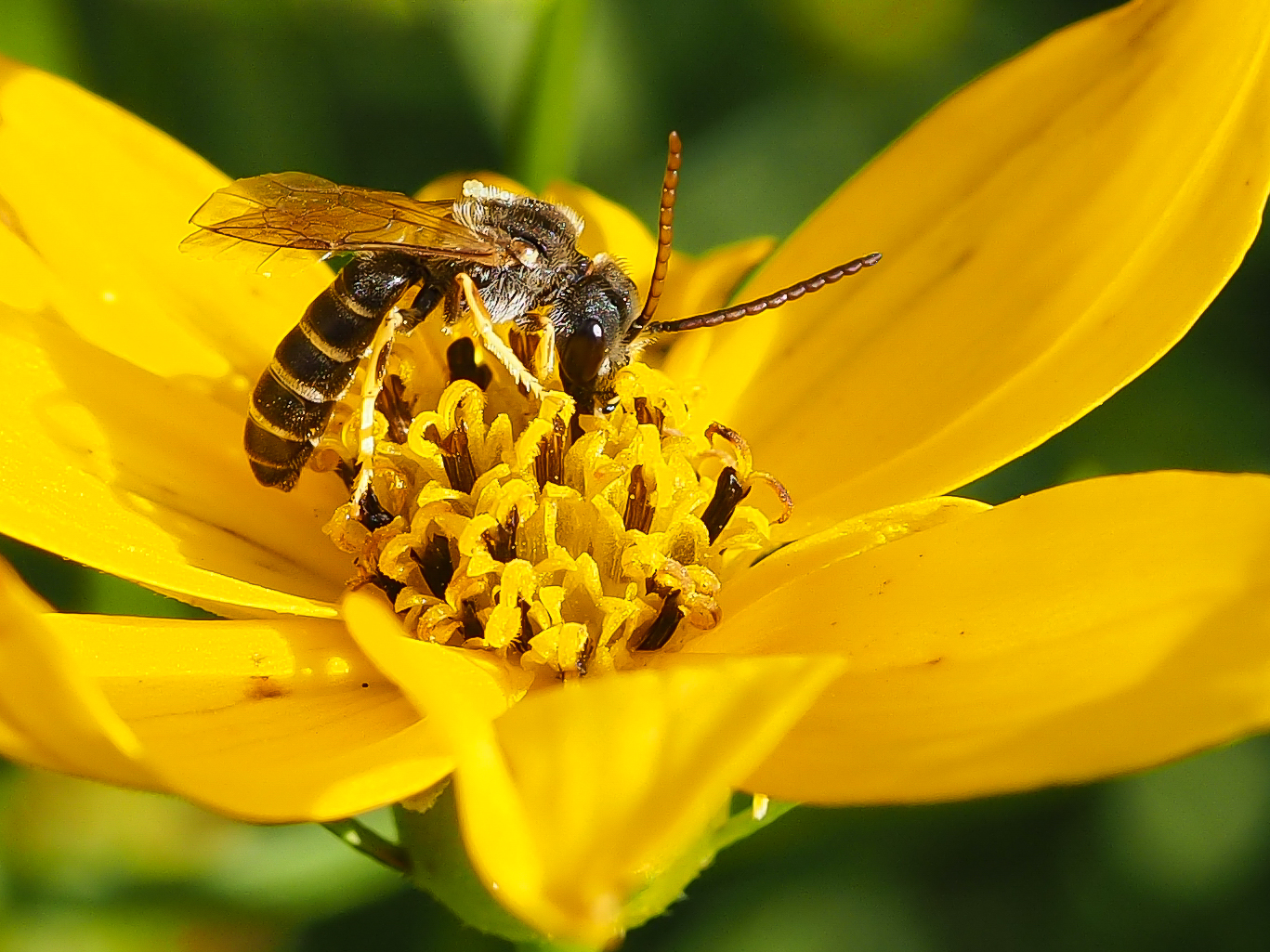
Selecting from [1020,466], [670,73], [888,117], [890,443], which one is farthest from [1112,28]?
[670,73]

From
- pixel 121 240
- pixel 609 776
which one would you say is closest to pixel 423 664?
pixel 609 776

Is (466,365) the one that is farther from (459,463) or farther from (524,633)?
(524,633)

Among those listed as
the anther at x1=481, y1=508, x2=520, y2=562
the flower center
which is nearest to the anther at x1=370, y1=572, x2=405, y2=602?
the flower center

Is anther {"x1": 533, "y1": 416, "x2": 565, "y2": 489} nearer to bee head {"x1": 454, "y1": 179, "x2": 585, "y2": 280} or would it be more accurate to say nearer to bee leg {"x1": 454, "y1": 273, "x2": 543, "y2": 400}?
bee leg {"x1": 454, "y1": 273, "x2": 543, "y2": 400}

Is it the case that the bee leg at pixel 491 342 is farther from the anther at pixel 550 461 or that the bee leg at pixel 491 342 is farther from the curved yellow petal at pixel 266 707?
the curved yellow petal at pixel 266 707

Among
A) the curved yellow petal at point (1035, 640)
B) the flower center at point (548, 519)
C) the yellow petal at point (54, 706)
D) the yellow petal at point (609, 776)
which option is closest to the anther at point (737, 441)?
the flower center at point (548, 519)
